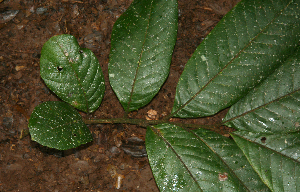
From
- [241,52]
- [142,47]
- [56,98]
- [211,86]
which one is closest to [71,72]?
[56,98]

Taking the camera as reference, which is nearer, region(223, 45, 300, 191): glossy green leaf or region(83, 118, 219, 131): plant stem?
region(223, 45, 300, 191): glossy green leaf

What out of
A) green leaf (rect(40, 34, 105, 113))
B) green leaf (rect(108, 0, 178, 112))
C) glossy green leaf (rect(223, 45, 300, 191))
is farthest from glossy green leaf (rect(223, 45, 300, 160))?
green leaf (rect(40, 34, 105, 113))

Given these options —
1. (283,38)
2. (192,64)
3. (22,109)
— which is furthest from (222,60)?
(22,109)

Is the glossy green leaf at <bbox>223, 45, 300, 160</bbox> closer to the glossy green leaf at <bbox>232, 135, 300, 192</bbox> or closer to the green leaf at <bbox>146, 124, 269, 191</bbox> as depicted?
the glossy green leaf at <bbox>232, 135, 300, 192</bbox>

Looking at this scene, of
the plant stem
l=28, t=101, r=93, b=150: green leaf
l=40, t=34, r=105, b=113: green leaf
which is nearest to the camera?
l=28, t=101, r=93, b=150: green leaf

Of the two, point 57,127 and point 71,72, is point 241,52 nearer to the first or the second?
point 71,72

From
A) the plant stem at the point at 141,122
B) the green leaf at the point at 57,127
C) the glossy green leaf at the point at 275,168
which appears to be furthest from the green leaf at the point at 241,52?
the green leaf at the point at 57,127

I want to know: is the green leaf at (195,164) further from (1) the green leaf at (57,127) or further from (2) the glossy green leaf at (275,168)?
(1) the green leaf at (57,127)

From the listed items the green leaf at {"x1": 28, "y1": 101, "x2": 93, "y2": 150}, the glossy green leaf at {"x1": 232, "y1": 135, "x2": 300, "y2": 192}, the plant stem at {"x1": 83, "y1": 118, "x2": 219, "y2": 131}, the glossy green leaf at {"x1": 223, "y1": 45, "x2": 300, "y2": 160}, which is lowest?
the green leaf at {"x1": 28, "y1": 101, "x2": 93, "y2": 150}
